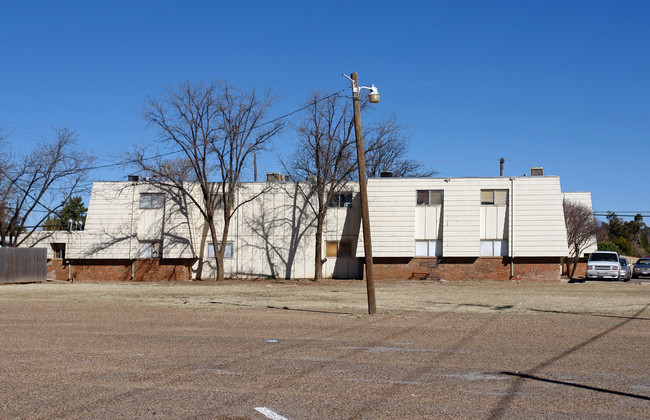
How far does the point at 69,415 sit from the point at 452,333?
879cm

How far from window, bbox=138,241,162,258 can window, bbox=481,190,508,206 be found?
19727 millimetres

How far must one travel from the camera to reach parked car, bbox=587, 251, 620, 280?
4119 cm

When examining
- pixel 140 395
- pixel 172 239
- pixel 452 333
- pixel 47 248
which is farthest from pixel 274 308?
pixel 47 248

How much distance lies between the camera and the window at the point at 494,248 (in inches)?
1548

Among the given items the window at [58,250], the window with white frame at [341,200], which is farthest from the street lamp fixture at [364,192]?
the window at [58,250]

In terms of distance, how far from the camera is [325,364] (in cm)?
1016

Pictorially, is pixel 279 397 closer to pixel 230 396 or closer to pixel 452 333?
pixel 230 396

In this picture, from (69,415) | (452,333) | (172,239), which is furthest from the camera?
(172,239)

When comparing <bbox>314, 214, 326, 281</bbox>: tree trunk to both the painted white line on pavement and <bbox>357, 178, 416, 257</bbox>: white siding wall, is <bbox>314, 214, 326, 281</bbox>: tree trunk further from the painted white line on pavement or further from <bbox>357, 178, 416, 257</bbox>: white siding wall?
the painted white line on pavement

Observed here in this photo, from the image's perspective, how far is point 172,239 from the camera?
41875 mm

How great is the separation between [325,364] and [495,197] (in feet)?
101

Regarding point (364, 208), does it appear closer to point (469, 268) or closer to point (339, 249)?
point (469, 268)

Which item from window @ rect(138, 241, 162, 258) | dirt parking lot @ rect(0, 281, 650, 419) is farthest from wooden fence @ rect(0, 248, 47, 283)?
dirt parking lot @ rect(0, 281, 650, 419)

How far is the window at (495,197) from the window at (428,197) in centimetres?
249
